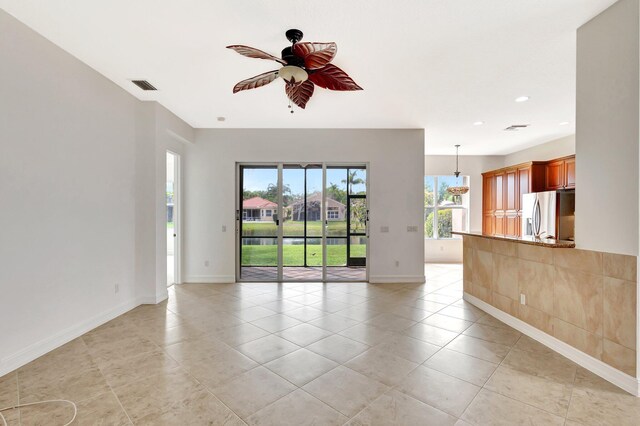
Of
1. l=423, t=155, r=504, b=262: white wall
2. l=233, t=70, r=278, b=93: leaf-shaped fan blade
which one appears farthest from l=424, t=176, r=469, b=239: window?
l=233, t=70, r=278, b=93: leaf-shaped fan blade

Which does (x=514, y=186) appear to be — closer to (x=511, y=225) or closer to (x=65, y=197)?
(x=511, y=225)

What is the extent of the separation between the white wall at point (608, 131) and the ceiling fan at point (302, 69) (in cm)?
193

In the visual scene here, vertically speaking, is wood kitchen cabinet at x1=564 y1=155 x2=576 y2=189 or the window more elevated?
wood kitchen cabinet at x1=564 y1=155 x2=576 y2=189

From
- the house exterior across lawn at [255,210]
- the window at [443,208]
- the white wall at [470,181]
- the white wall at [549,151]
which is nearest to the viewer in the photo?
the house exterior across lawn at [255,210]

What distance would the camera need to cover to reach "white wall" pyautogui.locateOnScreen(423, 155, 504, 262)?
26.5 feet

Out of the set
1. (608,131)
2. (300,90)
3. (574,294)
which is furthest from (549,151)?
(300,90)

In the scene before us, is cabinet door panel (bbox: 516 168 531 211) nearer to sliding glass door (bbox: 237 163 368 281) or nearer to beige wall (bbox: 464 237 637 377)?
beige wall (bbox: 464 237 637 377)

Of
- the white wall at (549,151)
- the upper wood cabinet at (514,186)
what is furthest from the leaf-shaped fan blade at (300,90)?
the white wall at (549,151)

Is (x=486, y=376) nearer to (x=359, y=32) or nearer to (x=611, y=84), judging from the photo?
(x=611, y=84)

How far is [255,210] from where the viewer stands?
571cm

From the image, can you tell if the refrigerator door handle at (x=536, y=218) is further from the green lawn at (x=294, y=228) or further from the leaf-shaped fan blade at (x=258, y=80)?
the leaf-shaped fan blade at (x=258, y=80)

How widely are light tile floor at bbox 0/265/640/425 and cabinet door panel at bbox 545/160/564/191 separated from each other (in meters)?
4.01

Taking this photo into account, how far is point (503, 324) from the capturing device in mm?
3449

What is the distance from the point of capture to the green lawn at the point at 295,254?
575 cm
